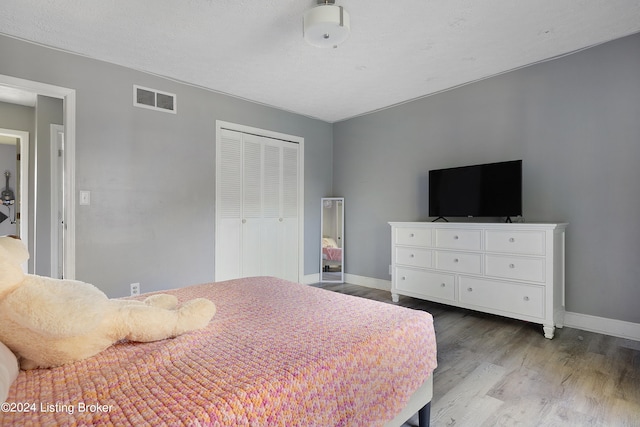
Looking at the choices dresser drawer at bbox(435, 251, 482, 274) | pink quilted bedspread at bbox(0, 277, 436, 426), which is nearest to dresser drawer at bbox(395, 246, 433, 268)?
dresser drawer at bbox(435, 251, 482, 274)

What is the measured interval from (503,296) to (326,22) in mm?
2665

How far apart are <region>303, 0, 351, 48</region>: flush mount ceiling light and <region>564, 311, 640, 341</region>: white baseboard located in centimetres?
306

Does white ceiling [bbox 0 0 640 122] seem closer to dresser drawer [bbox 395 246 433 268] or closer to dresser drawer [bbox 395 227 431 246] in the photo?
dresser drawer [bbox 395 227 431 246]

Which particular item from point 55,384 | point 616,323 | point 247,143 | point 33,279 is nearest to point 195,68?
point 247,143

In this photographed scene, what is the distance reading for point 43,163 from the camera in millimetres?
3529

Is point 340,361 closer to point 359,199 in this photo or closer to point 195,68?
point 195,68

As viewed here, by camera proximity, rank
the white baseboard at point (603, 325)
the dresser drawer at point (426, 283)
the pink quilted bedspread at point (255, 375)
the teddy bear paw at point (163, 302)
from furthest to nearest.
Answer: the dresser drawer at point (426, 283) → the white baseboard at point (603, 325) → the teddy bear paw at point (163, 302) → the pink quilted bedspread at point (255, 375)

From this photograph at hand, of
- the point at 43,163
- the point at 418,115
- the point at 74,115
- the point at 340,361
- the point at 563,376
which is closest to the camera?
the point at 340,361

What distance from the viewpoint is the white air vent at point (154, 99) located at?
3.04 metres

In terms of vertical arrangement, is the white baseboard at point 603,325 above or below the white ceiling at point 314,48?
below

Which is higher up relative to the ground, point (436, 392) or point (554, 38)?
point (554, 38)

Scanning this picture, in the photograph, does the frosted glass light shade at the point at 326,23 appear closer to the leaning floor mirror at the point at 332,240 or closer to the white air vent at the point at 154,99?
the white air vent at the point at 154,99

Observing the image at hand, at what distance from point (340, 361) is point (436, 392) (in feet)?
3.81

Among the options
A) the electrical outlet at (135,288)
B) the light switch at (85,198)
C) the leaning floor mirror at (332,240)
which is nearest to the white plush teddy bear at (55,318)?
the light switch at (85,198)
